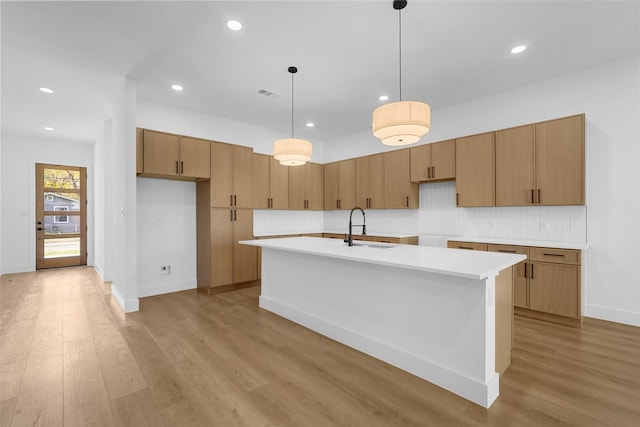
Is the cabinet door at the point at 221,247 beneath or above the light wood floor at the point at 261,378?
above

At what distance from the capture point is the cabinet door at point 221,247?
4641mm

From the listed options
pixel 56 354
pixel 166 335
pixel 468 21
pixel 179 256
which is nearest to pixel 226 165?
pixel 179 256

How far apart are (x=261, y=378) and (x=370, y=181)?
4.23 metres

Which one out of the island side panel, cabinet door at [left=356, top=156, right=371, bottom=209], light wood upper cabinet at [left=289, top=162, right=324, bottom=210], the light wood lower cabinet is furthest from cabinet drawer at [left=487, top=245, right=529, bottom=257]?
light wood upper cabinet at [left=289, top=162, right=324, bottom=210]

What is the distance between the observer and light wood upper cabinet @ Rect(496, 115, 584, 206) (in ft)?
11.2

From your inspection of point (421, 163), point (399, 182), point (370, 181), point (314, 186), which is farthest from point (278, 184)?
point (421, 163)

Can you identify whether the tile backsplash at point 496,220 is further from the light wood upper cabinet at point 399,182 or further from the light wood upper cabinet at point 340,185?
the light wood upper cabinet at point 340,185

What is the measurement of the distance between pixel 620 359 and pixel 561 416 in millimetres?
1279

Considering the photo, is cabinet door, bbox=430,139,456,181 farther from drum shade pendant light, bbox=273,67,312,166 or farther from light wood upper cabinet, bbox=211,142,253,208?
light wood upper cabinet, bbox=211,142,253,208

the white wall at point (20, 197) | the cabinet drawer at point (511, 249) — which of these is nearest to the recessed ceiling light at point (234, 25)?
the cabinet drawer at point (511, 249)

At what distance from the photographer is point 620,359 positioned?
2492 millimetres

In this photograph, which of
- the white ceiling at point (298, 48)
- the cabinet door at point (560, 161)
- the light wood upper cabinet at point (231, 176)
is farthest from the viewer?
the light wood upper cabinet at point (231, 176)

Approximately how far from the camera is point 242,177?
5.14 meters

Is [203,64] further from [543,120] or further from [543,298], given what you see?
[543,298]
